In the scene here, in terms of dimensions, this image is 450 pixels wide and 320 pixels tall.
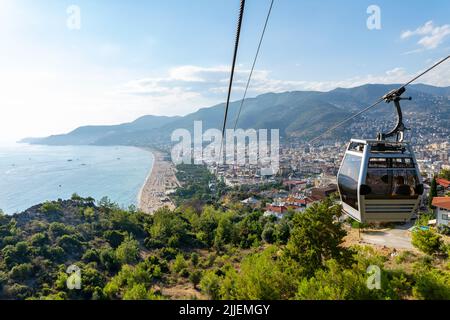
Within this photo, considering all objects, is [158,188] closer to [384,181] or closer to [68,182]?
[68,182]

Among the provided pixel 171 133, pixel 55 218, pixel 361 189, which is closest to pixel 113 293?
pixel 361 189

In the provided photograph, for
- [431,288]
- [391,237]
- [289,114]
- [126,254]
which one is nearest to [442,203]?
[391,237]

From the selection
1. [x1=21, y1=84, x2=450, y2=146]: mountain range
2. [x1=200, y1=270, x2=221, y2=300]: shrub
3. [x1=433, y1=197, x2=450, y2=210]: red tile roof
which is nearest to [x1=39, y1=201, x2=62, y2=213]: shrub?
[x1=200, y1=270, x2=221, y2=300]: shrub

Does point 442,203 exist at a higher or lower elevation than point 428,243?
higher

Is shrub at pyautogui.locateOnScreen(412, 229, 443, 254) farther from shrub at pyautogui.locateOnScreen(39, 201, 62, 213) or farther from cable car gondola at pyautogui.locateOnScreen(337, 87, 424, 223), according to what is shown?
shrub at pyautogui.locateOnScreen(39, 201, 62, 213)

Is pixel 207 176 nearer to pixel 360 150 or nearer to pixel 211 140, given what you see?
pixel 360 150

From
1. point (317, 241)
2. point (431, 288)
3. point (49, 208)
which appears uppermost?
point (317, 241)

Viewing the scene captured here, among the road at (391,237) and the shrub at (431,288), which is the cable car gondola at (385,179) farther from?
the road at (391,237)
